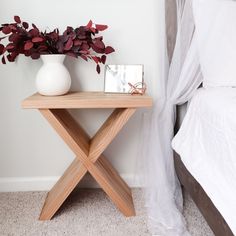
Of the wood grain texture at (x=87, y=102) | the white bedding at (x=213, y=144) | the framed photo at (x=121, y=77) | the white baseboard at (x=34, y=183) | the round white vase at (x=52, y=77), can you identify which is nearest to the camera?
the white bedding at (x=213, y=144)

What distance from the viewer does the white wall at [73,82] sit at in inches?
56.6

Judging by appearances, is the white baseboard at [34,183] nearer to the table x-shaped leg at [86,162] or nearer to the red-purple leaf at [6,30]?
the table x-shaped leg at [86,162]

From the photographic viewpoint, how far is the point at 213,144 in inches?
37.6

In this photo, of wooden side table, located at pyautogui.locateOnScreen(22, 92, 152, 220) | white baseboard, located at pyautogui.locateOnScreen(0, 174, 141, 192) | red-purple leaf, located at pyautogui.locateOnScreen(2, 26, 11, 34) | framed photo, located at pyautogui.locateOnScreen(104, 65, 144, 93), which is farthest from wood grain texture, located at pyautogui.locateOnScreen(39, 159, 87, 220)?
red-purple leaf, located at pyautogui.locateOnScreen(2, 26, 11, 34)

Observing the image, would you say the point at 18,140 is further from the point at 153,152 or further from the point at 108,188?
the point at 153,152

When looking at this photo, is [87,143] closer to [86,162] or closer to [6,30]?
[86,162]

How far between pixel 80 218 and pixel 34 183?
17.6 inches

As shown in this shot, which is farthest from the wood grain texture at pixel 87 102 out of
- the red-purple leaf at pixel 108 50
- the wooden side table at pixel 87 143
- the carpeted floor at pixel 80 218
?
the carpeted floor at pixel 80 218

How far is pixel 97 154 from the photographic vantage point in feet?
4.14

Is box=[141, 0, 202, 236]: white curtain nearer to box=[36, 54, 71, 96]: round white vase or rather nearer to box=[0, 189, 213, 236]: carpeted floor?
box=[0, 189, 213, 236]: carpeted floor

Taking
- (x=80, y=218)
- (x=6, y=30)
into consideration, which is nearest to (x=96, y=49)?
(x=6, y=30)

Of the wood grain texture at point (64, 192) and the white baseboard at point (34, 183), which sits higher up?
the wood grain texture at point (64, 192)

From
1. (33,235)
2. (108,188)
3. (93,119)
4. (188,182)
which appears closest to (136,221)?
(108,188)

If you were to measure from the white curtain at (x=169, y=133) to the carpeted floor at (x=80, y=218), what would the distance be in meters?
0.08
